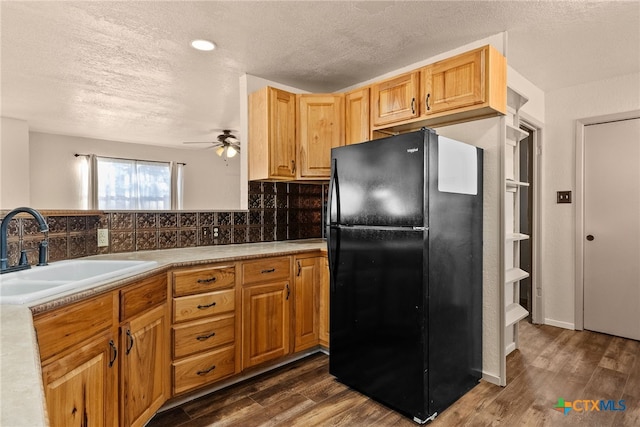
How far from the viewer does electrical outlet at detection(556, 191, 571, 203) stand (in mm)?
3422

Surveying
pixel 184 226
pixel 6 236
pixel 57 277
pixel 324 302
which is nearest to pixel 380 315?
pixel 324 302

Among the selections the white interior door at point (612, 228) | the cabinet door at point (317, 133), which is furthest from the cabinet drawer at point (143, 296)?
the white interior door at point (612, 228)

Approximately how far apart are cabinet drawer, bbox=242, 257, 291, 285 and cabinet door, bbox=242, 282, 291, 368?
47 millimetres

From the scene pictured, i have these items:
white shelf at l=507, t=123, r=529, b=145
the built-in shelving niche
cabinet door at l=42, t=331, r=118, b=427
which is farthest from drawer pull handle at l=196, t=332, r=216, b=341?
white shelf at l=507, t=123, r=529, b=145

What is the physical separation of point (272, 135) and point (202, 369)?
1.75 metres

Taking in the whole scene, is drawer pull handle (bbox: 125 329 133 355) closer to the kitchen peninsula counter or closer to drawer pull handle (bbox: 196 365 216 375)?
the kitchen peninsula counter

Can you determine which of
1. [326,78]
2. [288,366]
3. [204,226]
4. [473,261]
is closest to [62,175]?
[204,226]

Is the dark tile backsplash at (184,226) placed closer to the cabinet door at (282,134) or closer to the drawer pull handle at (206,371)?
the cabinet door at (282,134)

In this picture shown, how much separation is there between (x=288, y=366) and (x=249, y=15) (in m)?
2.34

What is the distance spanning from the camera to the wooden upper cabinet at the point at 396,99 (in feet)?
8.43

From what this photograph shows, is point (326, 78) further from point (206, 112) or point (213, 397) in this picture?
point (213, 397)

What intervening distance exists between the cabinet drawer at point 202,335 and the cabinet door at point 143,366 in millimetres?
79

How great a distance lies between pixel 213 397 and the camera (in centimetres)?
222

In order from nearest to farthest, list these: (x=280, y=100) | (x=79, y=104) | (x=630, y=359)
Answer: (x=630, y=359)
(x=280, y=100)
(x=79, y=104)
